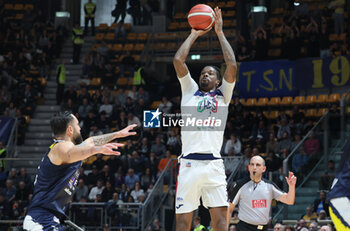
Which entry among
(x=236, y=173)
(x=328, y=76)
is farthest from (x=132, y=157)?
(x=328, y=76)

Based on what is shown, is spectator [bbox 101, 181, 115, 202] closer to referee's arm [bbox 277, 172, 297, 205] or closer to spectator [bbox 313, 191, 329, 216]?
spectator [bbox 313, 191, 329, 216]

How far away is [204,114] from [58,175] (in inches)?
90.0

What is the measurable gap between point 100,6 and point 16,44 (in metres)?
4.32

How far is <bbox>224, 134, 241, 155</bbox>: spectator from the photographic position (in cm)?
1788

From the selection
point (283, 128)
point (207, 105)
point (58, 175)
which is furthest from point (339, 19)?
point (58, 175)

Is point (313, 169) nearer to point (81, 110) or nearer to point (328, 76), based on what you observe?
point (328, 76)

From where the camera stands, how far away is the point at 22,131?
892 inches

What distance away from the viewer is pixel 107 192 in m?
17.4

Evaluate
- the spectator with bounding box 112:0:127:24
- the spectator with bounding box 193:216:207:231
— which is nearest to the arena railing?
the spectator with bounding box 193:216:207:231

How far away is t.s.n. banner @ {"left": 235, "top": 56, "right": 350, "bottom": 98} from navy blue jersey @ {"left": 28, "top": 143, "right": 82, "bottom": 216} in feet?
48.3

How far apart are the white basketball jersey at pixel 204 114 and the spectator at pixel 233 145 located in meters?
9.76

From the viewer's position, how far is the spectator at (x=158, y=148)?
18719 mm

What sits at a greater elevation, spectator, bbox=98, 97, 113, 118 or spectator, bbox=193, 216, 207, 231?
spectator, bbox=98, 97, 113, 118

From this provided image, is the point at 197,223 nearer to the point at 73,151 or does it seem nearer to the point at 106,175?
the point at 106,175
